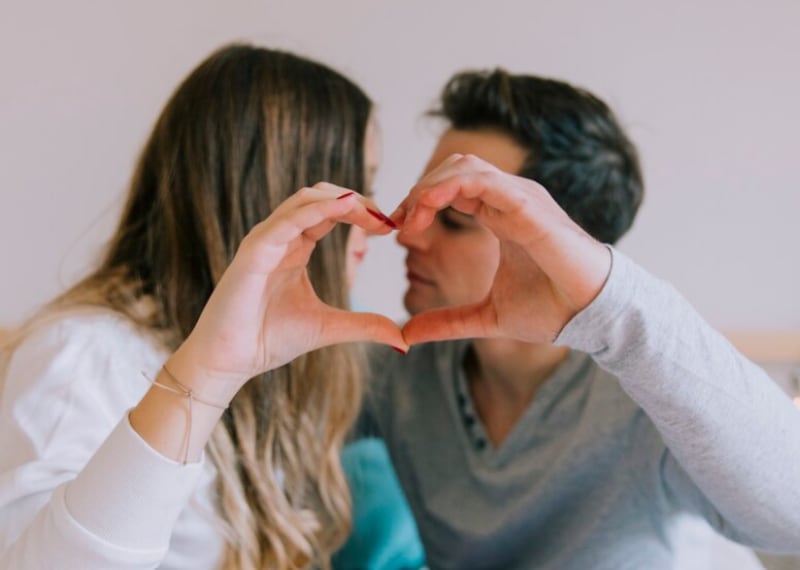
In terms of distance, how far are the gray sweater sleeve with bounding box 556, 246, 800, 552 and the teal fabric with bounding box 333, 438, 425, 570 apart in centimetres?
42

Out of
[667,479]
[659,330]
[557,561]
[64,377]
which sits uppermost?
[659,330]

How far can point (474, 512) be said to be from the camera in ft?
3.57

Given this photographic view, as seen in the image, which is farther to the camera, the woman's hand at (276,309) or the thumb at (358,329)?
the thumb at (358,329)

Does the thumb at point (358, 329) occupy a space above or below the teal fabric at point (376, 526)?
above

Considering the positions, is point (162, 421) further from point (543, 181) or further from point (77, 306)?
point (543, 181)

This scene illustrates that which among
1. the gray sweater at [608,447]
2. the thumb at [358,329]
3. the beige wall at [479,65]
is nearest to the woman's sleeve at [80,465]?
the thumb at [358,329]

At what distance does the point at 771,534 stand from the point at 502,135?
1.96 feet

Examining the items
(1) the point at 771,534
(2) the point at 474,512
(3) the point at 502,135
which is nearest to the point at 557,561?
(2) the point at 474,512

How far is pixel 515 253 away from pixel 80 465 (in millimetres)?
424

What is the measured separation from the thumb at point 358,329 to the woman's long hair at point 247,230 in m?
0.25

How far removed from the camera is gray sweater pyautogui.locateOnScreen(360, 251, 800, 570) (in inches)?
28.8

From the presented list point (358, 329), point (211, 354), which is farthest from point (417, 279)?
point (211, 354)

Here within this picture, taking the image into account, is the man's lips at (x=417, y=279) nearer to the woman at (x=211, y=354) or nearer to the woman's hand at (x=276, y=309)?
the woman at (x=211, y=354)

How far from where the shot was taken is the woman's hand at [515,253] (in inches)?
24.6
